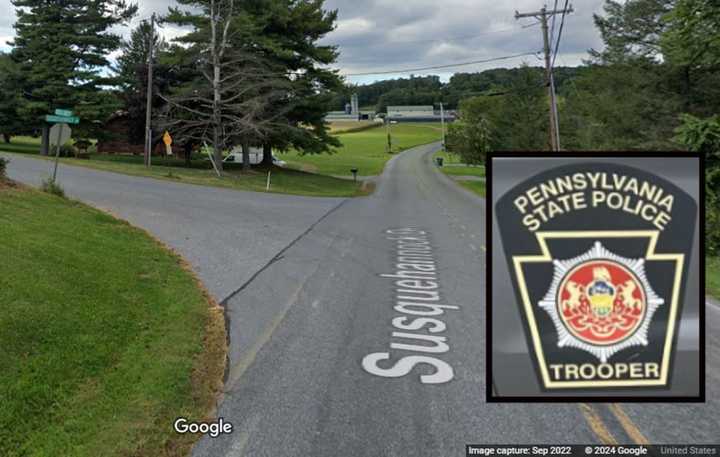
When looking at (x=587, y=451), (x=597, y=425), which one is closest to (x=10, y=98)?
(x=597, y=425)

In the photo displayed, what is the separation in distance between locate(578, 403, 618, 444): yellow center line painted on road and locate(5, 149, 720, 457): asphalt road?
1 cm

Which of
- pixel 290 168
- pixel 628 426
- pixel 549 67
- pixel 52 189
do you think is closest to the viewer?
pixel 628 426

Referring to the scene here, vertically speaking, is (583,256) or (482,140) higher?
(482,140)

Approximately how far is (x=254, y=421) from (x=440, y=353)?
242 centimetres

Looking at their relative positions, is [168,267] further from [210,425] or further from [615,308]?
[615,308]

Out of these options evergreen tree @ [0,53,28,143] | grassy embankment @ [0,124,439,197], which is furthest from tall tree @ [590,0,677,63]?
evergreen tree @ [0,53,28,143]

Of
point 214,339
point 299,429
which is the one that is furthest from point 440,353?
point 214,339

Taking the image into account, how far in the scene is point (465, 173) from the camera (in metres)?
52.9

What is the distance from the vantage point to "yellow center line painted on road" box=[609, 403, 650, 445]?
166 inches

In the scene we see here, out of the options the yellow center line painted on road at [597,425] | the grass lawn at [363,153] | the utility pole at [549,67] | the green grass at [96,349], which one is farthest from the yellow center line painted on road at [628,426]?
the grass lawn at [363,153]

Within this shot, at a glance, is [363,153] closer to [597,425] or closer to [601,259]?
[597,425]

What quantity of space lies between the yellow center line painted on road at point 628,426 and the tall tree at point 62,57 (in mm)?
40120

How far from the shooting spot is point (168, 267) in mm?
9859

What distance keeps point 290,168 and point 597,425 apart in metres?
44.2
